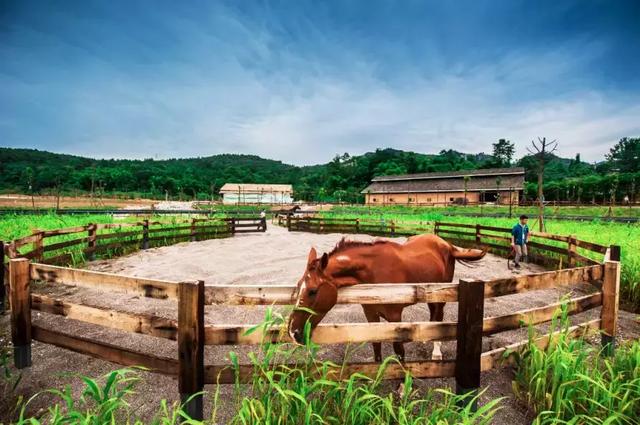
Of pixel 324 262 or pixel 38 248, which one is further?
pixel 38 248

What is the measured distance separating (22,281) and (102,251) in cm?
727

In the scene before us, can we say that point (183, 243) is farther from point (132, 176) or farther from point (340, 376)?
point (132, 176)

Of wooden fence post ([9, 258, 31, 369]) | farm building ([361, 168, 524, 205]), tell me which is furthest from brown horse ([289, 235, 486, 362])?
farm building ([361, 168, 524, 205])

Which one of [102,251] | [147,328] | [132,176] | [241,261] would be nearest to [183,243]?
[102,251]

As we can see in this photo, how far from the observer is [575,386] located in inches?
99.0

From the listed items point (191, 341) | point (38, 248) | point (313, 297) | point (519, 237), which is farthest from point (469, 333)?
point (38, 248)

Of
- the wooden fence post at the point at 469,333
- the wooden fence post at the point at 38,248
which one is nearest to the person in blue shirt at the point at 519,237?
the wooden fence post at the point at 469,333

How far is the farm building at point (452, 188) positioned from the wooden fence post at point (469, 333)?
1876 inches

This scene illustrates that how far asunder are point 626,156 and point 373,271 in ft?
373

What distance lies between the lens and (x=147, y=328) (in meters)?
2.58

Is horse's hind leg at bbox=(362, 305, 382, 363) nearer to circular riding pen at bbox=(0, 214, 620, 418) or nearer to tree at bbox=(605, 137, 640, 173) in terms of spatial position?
circular riding pen at bbox=(0, 214, 620, 418)

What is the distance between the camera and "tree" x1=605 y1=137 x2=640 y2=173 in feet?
250

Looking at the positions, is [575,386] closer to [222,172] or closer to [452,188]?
[452,188]

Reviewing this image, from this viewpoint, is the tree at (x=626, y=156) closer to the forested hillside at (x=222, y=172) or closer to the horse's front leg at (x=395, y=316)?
the forested hillside at (x=222, y=172)
